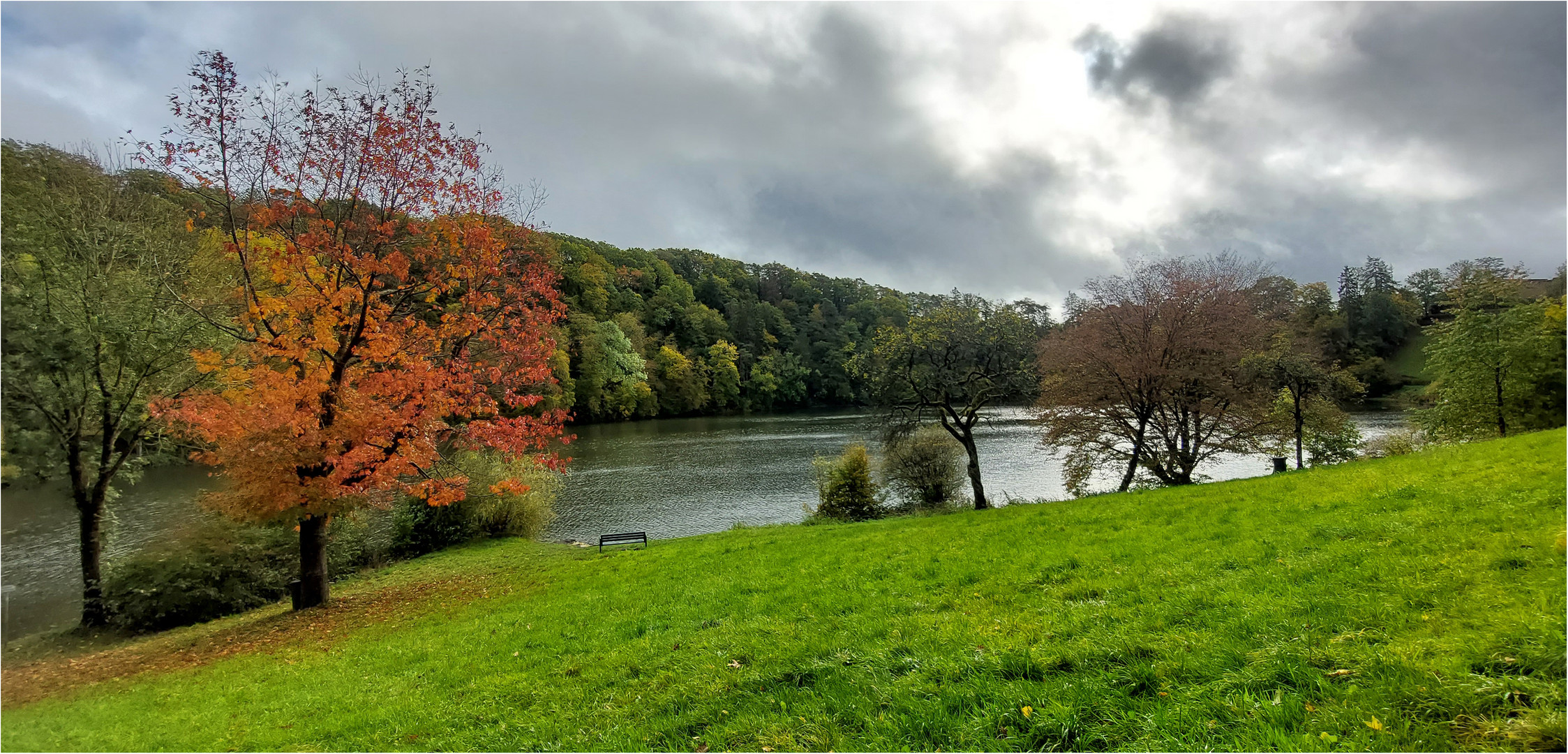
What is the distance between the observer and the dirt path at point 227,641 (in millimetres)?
9188

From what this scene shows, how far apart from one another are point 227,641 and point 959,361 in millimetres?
18916

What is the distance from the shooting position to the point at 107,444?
1367cm

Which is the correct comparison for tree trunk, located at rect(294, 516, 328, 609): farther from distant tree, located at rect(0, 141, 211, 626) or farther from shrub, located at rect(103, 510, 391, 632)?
distant tree, located at rect(0, 141, 211, 626)

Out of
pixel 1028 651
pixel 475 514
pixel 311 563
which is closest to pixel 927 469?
pixel 475 514

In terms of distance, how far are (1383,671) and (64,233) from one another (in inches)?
960

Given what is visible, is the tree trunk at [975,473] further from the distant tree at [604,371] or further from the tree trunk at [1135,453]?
the distant tree at [604,371]

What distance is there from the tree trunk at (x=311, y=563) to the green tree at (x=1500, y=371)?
124 ft

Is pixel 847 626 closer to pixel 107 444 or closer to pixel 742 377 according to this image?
pixel 107 444

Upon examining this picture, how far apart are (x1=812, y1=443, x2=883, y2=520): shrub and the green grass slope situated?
1385cm

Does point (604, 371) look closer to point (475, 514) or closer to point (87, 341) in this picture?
point (475, 514)

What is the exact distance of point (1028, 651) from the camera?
15.5 feet

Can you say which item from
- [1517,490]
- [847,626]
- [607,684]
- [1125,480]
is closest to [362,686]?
[607,684]

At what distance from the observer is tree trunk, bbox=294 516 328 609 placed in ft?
41.4

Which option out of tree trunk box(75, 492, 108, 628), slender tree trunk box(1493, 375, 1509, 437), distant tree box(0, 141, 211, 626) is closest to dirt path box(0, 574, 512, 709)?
tree trunk box(75, 492, 108, 628)
